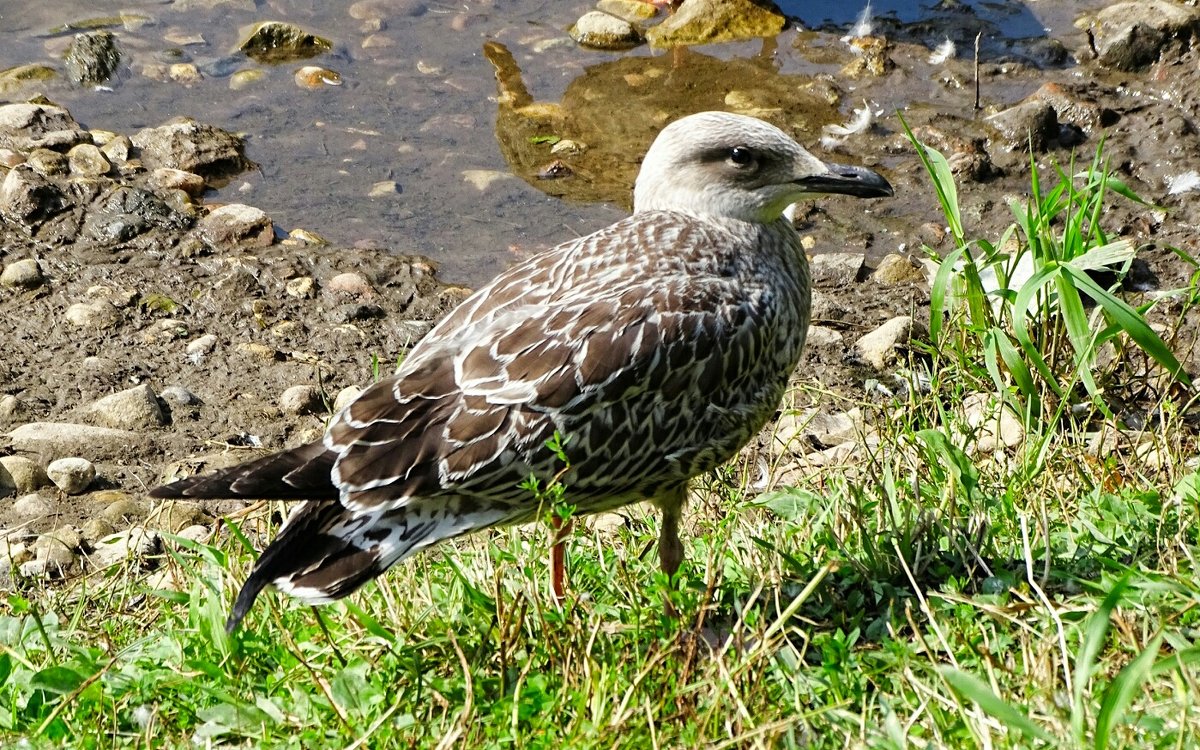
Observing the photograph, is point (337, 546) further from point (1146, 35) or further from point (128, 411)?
point (1146, 35)

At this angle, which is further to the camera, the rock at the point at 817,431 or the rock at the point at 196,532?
the rock at the point at 817,431

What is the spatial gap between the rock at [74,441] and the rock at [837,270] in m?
3.13

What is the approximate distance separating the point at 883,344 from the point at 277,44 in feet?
16.5

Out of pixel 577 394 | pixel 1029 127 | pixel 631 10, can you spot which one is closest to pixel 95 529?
pixel 577 394

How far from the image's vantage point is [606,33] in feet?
30.1

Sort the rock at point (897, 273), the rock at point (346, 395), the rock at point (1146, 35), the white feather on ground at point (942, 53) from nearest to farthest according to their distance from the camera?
the rock at point (346, 395)
the rock at point (897, 273)
the rock at point (1146, 35)
the white feather on ground at point (942, 53)

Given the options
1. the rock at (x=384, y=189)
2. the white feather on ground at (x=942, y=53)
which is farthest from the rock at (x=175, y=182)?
the white feather on ground at (x=942, y=53)

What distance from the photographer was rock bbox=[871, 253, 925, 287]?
661 centimetres

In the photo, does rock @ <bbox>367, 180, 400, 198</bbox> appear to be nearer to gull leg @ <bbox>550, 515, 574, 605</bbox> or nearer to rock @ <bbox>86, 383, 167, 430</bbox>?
rock @ <bbox>86, 383, 167, 430</bbox>

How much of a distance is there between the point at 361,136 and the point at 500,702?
548cm

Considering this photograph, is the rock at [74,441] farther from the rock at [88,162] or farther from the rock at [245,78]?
the rock at [245,78]

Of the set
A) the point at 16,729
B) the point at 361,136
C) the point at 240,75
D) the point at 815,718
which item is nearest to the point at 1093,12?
the point at 361,136

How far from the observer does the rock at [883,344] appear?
591cm

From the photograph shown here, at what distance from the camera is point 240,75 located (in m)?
8.86
